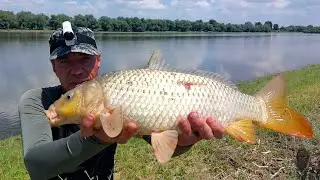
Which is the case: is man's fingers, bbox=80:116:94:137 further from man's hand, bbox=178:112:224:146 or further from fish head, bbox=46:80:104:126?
man's hand, bbox=178:112:224:146

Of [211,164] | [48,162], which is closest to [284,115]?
[48,162]

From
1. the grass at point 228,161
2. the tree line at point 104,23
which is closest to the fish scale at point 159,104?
the grass at point 228,161

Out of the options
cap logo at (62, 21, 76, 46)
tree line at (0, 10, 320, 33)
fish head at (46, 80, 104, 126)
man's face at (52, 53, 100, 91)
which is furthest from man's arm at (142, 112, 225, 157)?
tree line at (0, 10, 320, 33)

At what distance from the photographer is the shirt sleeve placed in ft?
7.45

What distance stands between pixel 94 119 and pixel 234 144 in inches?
145

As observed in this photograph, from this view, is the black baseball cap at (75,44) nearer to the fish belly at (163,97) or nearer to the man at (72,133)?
the man at (72,133)

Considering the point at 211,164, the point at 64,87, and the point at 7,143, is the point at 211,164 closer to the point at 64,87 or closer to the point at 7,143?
the point at 64,87

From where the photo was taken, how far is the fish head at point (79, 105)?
2084 mm

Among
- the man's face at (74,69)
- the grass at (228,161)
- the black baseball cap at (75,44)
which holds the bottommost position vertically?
the grass at (228,161)

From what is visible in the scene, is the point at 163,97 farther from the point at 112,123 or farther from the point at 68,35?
the point at 68,35

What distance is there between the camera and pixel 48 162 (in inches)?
91.2

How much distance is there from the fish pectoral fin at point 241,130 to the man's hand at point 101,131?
528 millimetres

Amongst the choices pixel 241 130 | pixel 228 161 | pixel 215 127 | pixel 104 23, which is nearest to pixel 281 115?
pixel 241 130

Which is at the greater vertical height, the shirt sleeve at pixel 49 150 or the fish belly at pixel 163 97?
the fish belly at pixel 163 97
